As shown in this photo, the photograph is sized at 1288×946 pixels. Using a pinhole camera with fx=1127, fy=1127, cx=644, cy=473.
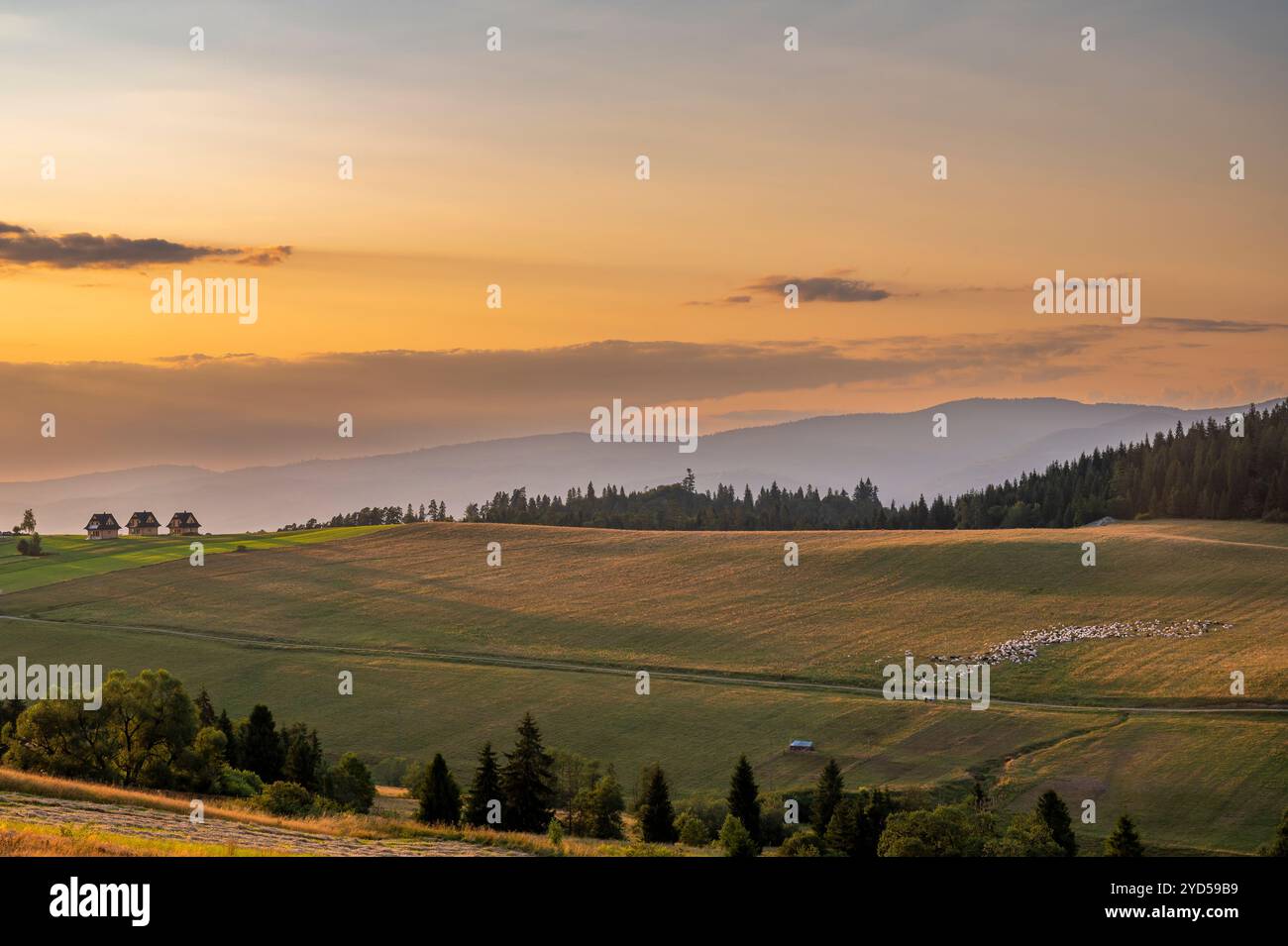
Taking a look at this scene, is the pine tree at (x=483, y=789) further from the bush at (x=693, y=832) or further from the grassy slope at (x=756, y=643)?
the grassy slope at (x=756, y=643)

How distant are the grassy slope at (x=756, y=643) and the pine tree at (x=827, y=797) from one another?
7607mm

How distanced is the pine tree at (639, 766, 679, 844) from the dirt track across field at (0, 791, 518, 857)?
2084 centimetres

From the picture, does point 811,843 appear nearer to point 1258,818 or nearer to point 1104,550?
point 1258,818

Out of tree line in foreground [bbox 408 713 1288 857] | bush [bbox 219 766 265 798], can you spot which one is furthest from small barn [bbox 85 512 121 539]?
tree line in foreground [bbox 408 713 1288 857]

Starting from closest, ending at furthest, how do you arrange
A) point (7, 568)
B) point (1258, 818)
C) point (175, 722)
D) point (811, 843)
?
point (811, 843) < point (175, 722) < point (1258, 818) < point (7, 568)

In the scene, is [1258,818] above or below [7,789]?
below

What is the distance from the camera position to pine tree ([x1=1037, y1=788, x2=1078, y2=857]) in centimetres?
4806

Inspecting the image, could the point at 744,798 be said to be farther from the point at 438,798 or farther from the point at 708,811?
the point at 438,798
